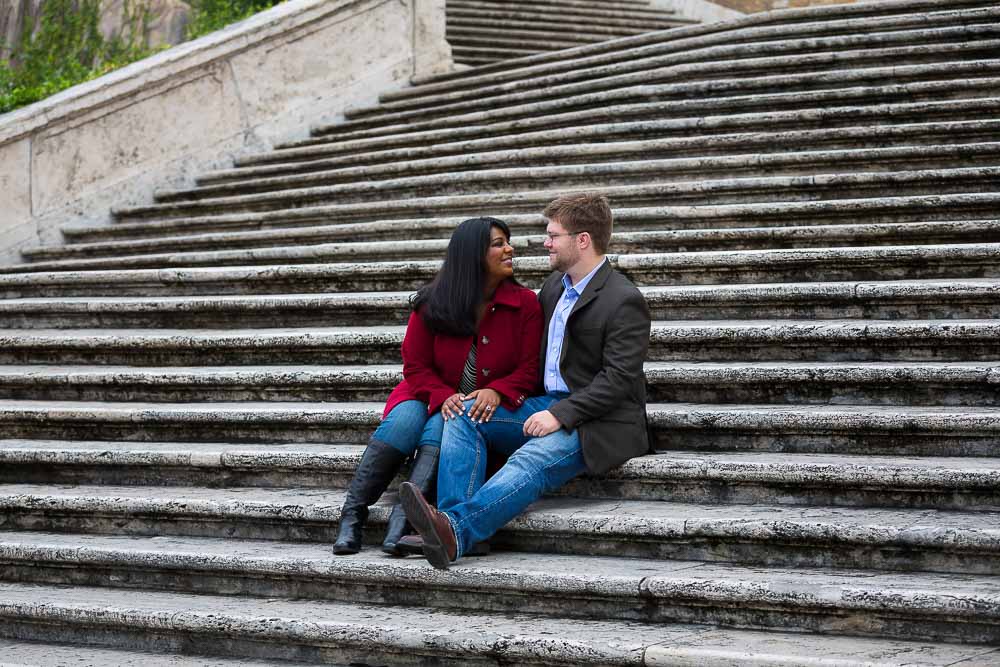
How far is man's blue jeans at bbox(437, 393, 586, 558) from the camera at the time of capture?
3924 millimetres

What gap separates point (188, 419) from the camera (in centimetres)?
525

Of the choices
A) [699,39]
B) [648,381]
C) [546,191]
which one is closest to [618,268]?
[648,381]

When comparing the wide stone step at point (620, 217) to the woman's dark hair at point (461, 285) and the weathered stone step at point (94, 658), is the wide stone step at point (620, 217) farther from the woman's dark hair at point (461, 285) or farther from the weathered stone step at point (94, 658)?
the weathered stone step at point (94, 658)

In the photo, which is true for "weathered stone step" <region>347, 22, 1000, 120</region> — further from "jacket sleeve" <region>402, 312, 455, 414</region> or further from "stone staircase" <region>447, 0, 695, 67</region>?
"jacket sleeve" <region>402, 312, 455, 414</region>

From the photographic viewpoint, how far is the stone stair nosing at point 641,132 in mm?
6746

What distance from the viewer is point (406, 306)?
19.2ft

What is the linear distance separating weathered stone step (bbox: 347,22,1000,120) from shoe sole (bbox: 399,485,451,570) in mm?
5171

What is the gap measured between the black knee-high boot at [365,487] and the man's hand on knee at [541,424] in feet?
1.64

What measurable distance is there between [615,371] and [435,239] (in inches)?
112

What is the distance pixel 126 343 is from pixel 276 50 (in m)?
4.28

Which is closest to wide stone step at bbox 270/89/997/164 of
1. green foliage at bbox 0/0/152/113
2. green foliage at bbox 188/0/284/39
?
green foliage at bbox 0/0/152/113

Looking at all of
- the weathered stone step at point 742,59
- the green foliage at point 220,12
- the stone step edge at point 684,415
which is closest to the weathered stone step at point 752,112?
the weathered stone step at point 742,59

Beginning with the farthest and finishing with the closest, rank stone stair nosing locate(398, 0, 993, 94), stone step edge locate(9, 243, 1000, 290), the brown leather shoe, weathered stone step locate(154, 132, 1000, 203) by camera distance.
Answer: stone stair nosing locate(398, 0, 993, 94) → weathered stone step locate(154, 132, 1000, 203) → stone step edge locate(9, 243, 1000, 290) → the brown leather shoe

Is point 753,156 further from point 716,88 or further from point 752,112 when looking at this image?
point 716,88
